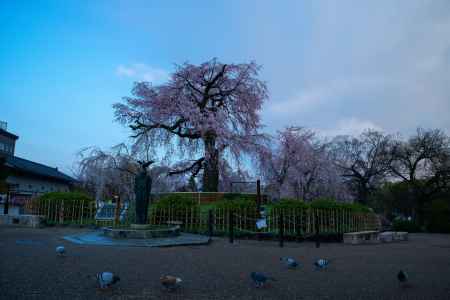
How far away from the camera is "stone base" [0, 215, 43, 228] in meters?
15.5

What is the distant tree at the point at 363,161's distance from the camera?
111 feet

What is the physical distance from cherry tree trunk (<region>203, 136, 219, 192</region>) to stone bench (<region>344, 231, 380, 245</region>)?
10755 mm

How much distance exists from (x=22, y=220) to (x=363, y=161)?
30.8m

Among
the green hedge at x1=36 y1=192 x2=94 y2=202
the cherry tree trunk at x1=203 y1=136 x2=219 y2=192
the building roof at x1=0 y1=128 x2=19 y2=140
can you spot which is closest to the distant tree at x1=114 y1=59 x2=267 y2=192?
the cherry tree trunk at x1=203 y1=136 x2=219 y2=192

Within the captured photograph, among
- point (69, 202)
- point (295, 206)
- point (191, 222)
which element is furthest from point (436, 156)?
point (69, 202)

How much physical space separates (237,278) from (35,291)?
3.13 meters

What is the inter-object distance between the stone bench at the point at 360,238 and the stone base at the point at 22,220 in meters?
13.8

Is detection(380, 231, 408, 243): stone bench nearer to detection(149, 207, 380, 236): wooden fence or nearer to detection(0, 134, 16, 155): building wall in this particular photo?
detection(149, 207, 380, 236): wooden fence

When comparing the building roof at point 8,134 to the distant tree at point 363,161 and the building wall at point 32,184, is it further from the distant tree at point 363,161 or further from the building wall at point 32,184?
the distant tree at point 363,161

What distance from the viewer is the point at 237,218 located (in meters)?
13.8

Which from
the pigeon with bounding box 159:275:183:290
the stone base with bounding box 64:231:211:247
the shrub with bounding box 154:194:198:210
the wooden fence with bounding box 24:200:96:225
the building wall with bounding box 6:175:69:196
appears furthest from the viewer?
the building wall with bounding box 6:175:69:196

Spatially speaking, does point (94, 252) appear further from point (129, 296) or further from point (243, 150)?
point (243, 150)

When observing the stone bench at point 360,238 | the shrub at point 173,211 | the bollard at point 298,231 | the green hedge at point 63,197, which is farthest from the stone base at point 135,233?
the stone bench at point 360,238

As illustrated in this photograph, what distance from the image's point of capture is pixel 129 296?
4.51 m
